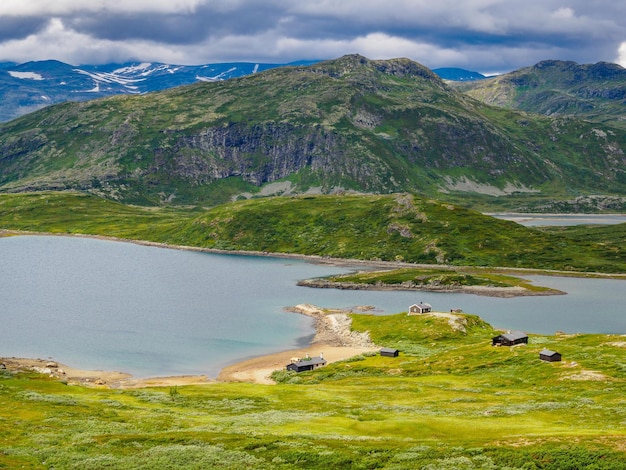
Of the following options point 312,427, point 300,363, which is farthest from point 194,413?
point 300,363

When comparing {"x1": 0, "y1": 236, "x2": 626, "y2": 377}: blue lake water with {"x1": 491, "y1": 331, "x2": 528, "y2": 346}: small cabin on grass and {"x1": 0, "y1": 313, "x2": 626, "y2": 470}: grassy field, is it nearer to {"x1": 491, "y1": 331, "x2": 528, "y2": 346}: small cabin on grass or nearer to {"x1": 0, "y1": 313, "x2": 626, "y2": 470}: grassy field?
{"x1": 0, "y1": 313, "x2": 626, "y2": 470}: grassy field

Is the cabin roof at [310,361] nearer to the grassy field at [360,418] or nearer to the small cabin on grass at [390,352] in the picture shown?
the grassy field at [360,418]

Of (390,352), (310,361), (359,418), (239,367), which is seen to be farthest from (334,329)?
(359,418)

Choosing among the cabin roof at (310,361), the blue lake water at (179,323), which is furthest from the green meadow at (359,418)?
the blue lake water at (179,323)

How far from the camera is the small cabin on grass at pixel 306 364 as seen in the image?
11119cm

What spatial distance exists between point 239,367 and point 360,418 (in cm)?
5935

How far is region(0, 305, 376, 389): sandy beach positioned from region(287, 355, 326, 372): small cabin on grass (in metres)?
3.84

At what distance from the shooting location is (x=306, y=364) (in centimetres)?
11206

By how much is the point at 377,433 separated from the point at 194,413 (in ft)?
72.2

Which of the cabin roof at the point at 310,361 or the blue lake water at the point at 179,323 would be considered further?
the blue lake water at the point at 179,323

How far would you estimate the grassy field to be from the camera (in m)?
44.7

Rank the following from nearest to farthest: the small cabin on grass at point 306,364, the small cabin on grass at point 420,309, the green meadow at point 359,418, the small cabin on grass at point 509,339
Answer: the green meadow at point 359,418
the small cabin on grass at point 306,364
the small cabin on grass at point 509,339
the small cabin on grass at point 420,309

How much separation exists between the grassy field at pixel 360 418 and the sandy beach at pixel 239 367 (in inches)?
434

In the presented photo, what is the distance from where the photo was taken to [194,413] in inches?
2709
